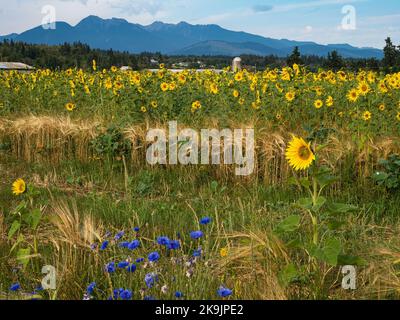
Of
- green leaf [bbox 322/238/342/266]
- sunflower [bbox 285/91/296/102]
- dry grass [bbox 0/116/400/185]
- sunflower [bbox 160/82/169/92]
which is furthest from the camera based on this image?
sunflower [bbox 160/82/169/92]

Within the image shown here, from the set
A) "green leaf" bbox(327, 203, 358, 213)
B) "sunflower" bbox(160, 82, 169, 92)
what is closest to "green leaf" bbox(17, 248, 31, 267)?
"green leaf" bbox(327, 203, 358, 213)

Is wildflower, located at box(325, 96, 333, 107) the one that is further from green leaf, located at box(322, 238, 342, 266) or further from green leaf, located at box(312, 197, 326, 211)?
green leaf, located at box(322, 238, 342, 266)

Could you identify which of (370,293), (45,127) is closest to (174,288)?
(370,293)

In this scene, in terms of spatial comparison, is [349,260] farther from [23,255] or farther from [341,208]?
[23,255]

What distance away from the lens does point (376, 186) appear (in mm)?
5020

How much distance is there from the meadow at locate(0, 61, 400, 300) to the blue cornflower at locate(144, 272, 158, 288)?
0.03 m

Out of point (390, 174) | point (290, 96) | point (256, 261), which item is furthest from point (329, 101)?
point (256, 261)

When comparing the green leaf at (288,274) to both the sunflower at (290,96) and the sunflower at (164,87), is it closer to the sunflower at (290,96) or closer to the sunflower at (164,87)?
the sunflower at (290,96)

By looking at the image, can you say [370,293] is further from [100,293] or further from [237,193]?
[237,193]

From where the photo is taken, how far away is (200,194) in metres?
4.95

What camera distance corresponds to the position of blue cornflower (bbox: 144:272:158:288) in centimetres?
256

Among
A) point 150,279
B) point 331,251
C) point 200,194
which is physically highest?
point 331,251

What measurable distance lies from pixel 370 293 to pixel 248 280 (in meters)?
0.64

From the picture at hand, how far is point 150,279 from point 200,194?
238cm
